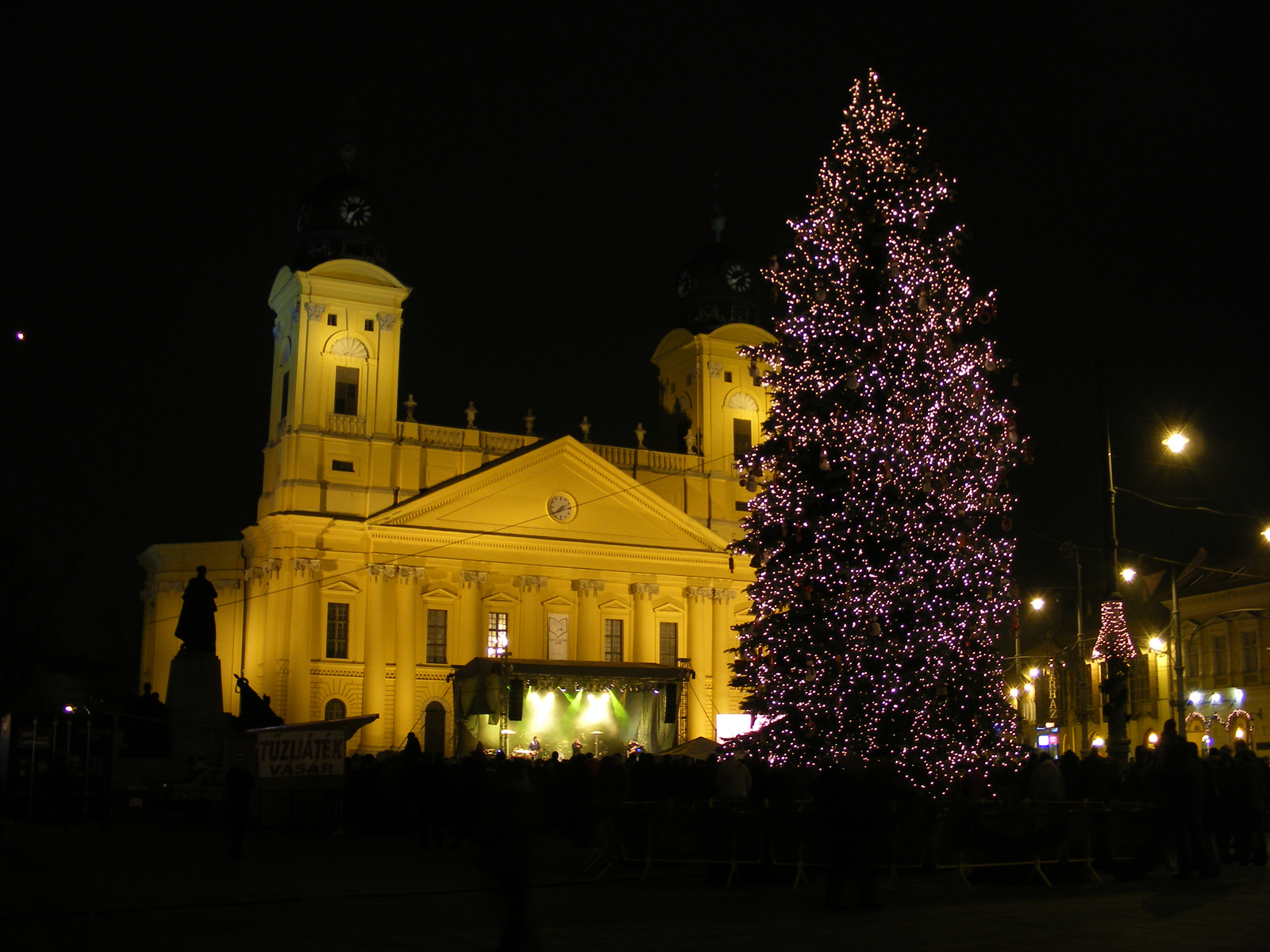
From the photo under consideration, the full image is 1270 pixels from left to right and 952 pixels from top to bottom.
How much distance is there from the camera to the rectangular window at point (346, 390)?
4669cm

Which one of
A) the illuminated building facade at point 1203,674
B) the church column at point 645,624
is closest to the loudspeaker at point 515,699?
the church column at point 645,624

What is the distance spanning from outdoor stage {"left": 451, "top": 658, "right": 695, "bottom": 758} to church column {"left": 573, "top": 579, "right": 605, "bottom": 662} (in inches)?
215

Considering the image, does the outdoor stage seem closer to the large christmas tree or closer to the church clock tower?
the church clock tower

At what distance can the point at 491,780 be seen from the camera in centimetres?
947

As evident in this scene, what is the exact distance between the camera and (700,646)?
4994 cm

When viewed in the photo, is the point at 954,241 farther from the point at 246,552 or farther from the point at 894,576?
the point at 246,552

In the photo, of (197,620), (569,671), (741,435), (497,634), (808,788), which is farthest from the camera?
(741,435)

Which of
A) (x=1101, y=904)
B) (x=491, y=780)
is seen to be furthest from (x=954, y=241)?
(x=491, y=780)

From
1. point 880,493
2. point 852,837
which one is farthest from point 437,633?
point 852,837

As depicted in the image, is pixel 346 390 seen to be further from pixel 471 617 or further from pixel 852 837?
pixel 852 837

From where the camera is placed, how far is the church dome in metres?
48.7

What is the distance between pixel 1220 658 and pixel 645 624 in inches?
796

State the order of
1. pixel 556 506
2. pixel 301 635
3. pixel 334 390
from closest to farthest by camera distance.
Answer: pixel 301 635 < pixel 334 390 < pixel 556 506

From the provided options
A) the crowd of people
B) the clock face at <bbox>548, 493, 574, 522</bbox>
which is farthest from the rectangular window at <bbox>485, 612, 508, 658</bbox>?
the crowd of people
